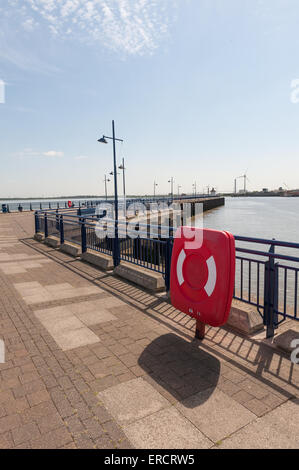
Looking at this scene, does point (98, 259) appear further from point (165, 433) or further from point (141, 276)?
point (165, 433)

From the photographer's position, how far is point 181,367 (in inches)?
143

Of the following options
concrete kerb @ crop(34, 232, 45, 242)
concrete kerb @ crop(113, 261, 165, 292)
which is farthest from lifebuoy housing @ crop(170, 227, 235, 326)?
concrete kerb @ crop(34, 232, 45, 242)

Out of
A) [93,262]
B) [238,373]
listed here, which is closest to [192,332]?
[238,373]

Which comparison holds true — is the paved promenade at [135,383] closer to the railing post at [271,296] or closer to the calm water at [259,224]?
the railing post at [271,296]

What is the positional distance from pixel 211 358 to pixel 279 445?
142cm

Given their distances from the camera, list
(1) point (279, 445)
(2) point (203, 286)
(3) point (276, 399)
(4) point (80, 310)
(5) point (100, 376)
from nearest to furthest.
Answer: (1) point (279, 445), (3) point (276, 399), (5) point (100, 376), (2) point (203, 286), (4) point (80, 310)

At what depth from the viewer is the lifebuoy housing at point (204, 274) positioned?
12.2ft

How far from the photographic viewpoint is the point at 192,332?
15.1ft

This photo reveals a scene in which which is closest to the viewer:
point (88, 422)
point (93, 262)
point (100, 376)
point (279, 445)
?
point (279, 445)

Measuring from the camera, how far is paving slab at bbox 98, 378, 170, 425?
111 inches

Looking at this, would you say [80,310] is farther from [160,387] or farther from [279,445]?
[279,445]

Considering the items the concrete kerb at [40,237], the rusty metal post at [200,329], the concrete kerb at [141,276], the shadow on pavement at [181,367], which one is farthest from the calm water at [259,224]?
the shadow on pavement at [181,367]

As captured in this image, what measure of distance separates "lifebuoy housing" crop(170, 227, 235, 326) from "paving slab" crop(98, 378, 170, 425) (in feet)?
3.97

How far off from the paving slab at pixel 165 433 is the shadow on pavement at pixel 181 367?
29cm
